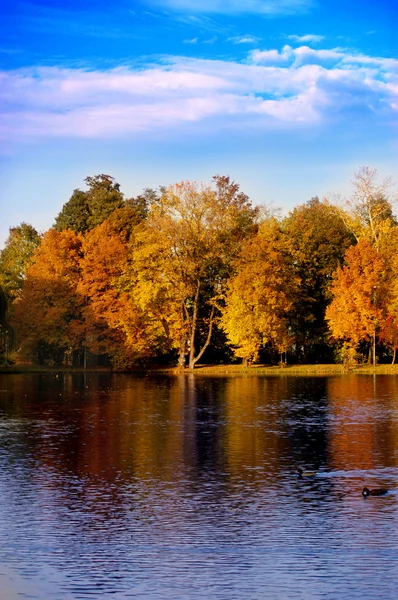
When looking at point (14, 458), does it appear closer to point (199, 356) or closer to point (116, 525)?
point (116, 525)

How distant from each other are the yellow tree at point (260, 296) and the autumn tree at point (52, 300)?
15392 mm

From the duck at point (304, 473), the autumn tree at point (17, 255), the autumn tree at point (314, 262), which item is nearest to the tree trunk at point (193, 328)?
the autumn tree at point (314, 262)

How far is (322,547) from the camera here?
58.5 ft

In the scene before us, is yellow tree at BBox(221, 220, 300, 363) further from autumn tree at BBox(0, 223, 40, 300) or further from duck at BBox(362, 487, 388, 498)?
duck at BBox(362, 487, 388, 498)

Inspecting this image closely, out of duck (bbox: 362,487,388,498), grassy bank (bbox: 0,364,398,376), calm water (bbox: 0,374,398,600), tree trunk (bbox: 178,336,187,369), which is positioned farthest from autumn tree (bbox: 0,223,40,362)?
duck (bbox: 362,487,388,498)

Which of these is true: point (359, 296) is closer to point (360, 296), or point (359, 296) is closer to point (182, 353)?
point (360, 296)

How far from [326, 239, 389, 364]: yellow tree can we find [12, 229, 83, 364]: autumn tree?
25.0 m

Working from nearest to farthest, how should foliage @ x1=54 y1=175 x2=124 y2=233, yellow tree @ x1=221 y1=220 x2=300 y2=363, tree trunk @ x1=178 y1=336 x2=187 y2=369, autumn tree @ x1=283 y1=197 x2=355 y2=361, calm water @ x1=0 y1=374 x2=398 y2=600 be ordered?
calm water @ x1=0 y1=374 x2=398 y2=600 < yellow tree @ x1=221 y1=220 x2=300 y2=363 < tree trunk @ x1=178 y1=336 x2=187 y2=369 < autumn tree @ x1=283 y1=197 x2=355 y2=361 < foliage @ x1=54 y1=175 x2=124 y2=233

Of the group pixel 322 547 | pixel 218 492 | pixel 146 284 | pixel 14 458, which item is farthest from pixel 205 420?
pixel 146 284

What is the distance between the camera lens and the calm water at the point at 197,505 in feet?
52.1

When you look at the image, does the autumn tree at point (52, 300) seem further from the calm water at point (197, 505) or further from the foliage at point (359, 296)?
the calm water at point (197, 505)

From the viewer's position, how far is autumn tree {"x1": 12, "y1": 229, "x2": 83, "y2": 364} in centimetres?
8931

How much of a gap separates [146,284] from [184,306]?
4.71 meters

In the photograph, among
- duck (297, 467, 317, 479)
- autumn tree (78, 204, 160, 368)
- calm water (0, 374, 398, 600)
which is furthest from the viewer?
autumn tree (78, 204, 160, 368)
